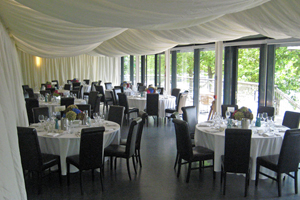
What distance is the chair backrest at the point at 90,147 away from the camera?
4332 mm

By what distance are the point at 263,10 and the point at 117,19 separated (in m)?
2.66

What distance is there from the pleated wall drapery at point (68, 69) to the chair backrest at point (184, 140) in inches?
532

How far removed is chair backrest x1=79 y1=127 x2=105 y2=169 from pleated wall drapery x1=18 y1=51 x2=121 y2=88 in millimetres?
13318

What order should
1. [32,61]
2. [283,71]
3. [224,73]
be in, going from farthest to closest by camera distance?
[32,61] < [224,73] < [283,71]

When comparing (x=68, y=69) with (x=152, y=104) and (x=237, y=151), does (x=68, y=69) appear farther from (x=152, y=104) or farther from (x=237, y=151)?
(x=237, y=151)

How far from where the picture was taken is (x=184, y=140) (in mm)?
4934

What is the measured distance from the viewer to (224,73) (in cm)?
933

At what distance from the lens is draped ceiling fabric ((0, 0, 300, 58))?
2.25m

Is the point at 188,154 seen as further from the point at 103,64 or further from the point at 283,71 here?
the point at 103,64

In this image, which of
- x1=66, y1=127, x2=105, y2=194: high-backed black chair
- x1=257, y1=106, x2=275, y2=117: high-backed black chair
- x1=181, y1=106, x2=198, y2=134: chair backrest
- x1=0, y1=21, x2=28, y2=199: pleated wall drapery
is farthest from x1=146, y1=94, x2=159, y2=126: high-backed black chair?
x1=0, y1=21, x2=28, y2=199: pleated wall drapery

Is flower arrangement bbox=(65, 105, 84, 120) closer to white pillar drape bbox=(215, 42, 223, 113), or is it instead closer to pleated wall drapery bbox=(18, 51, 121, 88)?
white pillar drape bbox=(215, 42, 223, 113)

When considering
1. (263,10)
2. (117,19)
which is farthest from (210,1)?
(263,10)

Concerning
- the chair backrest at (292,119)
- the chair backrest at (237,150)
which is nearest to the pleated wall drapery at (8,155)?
the chair backrest at (237,150)

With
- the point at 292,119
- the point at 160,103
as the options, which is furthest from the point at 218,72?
the point at 292,119
